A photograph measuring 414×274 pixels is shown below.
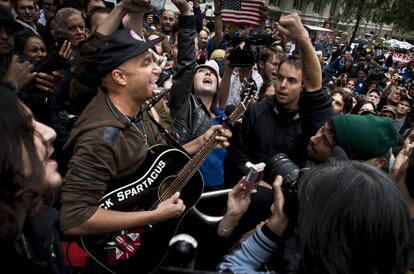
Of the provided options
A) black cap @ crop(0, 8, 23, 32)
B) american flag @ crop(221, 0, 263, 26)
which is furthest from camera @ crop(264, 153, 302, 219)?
american flag @ crop(221, 0, 263, 26)

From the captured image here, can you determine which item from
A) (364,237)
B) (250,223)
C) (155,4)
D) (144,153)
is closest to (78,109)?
(144,153)

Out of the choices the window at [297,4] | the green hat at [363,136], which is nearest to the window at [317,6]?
the window at [297,4]

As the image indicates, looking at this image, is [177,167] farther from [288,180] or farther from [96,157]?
[288,180]

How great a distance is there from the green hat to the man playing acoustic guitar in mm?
997

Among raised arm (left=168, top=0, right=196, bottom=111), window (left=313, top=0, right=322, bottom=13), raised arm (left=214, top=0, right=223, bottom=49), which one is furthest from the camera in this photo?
window (left=313, top=0, right=322, bottom=13)

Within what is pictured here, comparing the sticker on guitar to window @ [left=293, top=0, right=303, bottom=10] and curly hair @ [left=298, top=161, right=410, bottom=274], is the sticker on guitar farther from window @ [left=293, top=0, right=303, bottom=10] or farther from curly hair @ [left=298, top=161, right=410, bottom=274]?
window @ [left=293, top=0, right=303, bottom=10]

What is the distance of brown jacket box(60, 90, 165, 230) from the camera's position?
173 centimetres

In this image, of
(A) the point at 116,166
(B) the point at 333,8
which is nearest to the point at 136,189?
(A) the point at 116,166

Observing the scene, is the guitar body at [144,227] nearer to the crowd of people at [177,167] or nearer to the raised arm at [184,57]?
the crowd of people at [177,167]

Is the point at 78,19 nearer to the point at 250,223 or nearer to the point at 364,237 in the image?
the point at 250,223

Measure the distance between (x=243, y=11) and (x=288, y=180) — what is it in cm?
489

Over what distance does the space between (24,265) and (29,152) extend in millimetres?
333

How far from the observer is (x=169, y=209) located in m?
2.00

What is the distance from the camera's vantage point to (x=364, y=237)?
1.12 metres
